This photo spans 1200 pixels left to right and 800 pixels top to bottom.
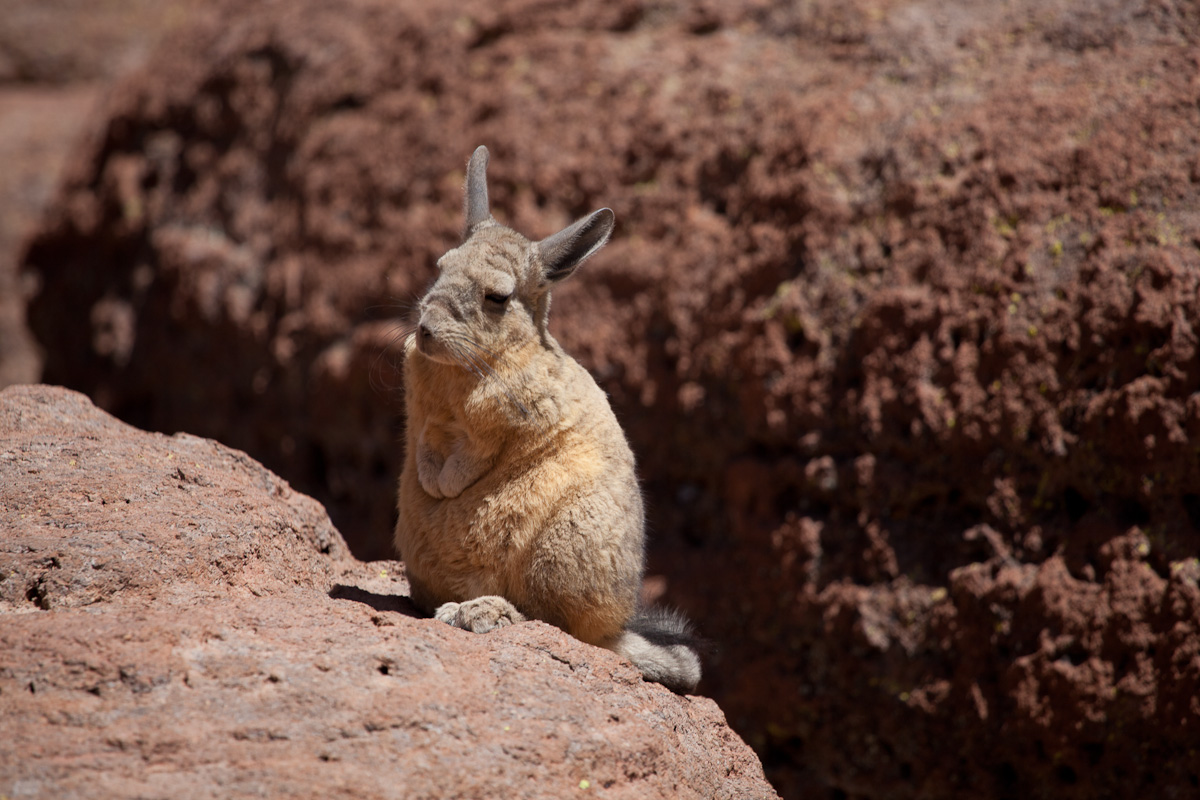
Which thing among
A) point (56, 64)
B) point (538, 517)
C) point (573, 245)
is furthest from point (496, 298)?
point (56, 64)

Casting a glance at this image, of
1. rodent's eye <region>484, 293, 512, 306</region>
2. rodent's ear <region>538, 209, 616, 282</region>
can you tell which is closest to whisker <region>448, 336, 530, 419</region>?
rodent's eye <region>484, 293, 512, 306</region>

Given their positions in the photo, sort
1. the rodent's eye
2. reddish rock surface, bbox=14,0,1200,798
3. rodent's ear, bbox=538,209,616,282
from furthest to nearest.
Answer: reddish rock surface, bbox=14,0,1200,798, rodent's ear, bbox=538,209,616,282, the rodent's eye

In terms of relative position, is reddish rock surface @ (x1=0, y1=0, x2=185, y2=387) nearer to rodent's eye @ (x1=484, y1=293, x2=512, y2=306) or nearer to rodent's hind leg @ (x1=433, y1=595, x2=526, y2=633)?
rodent's eye @ (x1=484, y1=293, x2=512, y2=306)

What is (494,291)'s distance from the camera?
455 cm

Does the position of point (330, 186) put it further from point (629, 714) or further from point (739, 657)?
point (629, 714)

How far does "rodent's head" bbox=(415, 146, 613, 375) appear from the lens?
14.4ft

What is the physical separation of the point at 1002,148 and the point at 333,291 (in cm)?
572

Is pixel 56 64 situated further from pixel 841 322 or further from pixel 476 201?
pixel 841 322

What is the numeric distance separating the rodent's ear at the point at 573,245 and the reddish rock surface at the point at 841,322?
8.86ft

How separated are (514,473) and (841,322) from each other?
3.26 m

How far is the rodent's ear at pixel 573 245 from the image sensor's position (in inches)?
185

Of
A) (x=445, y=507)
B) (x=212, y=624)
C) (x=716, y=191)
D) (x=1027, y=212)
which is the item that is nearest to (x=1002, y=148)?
(x=1027, y=212)

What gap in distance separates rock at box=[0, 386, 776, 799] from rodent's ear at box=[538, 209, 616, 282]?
1.65 metres

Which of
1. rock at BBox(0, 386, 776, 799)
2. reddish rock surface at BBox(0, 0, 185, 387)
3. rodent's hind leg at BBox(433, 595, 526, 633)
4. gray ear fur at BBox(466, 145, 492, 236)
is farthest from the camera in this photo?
reddish rock surface at BBox(0, 0, 185, 387)
